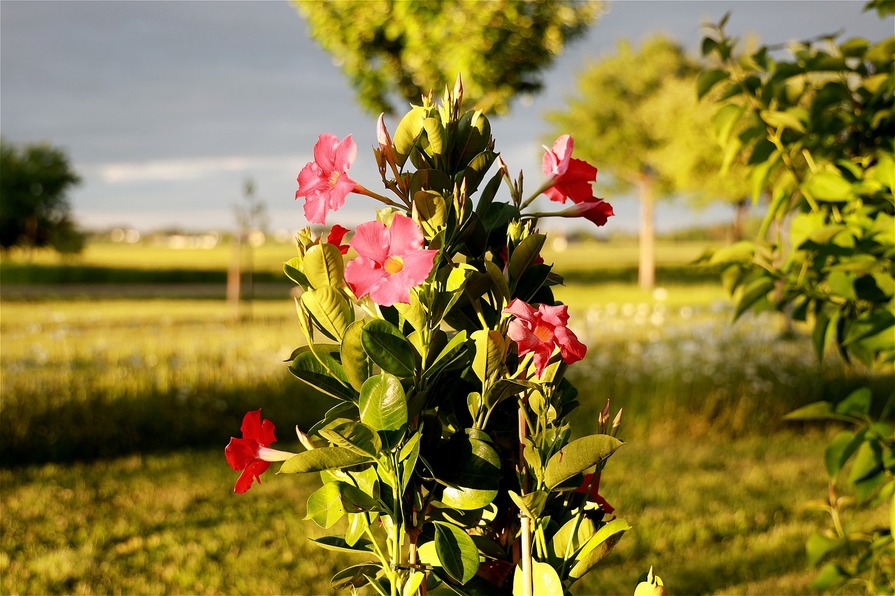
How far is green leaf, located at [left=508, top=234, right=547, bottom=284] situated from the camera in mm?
1136

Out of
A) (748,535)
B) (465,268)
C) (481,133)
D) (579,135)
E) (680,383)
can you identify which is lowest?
(748,535)

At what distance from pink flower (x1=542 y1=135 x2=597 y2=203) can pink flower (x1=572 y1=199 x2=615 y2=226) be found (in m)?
0.01

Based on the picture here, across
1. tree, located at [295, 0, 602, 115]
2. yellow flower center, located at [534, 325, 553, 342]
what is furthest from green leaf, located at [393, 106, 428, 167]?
tree, located at [295, 0, 602, 115]

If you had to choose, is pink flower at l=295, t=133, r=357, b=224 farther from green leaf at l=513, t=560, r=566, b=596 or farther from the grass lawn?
the grass lawn

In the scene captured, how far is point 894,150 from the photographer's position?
7.68 ft

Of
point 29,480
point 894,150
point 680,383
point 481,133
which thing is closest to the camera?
point 481,133

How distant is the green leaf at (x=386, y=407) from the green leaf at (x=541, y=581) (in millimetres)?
297

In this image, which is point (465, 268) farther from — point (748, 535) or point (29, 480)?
point (29, 480)

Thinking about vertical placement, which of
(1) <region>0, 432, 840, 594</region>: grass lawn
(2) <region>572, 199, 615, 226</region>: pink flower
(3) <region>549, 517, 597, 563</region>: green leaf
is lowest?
(1) <region>0, 432, 840, 594</region>: grass lawn

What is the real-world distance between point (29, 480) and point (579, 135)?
22.2 m

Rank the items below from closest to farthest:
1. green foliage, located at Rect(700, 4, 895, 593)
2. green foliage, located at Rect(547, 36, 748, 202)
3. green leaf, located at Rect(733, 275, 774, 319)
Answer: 1. green foliage, located at Rect(700, 4, 895, 593)
2. green leaf, located at Rect(733, 275, 774, 319)
3. green foliage, located at Rect(547, 36, 748, 202)

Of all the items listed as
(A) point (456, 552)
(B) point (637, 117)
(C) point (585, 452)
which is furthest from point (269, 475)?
(B) point (637, 117)

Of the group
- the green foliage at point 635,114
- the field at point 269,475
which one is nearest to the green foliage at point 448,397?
the field at point 269,475

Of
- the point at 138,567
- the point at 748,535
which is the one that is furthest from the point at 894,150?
the point at 138,567
